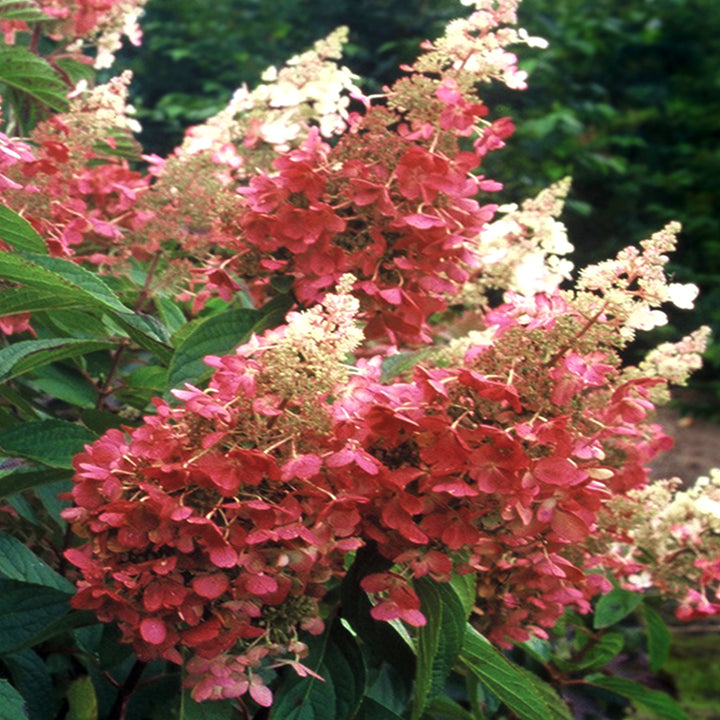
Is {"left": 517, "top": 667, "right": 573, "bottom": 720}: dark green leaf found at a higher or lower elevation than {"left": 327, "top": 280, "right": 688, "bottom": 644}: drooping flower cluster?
lower

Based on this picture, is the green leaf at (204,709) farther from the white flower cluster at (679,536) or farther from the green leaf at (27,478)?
the white flower cluster at (679,536)

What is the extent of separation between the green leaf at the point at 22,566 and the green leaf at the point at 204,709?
223 millimetres

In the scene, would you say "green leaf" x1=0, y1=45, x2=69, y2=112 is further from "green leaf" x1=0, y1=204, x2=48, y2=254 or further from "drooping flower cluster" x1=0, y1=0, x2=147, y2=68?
"green leaf" x1=0, y1=204, x2=48, y2=254

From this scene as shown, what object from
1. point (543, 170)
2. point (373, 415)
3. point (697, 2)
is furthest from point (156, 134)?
point (373, 415)

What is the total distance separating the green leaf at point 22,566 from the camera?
3.82ft

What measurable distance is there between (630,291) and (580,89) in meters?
5.84

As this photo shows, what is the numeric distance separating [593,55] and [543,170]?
1.42 metres

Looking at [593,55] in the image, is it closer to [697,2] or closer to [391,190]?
[697,2]

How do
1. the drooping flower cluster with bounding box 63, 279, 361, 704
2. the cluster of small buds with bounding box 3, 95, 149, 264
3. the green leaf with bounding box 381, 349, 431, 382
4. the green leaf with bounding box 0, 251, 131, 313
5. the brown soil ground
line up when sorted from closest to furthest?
the drooping flower cluster with bounding box 63, 279, 361, 704, the green leaf with bounding box 0, 251, 131, 313, the green leaf with bounding box 381, 349, 431, 382, the cluster of small buds with bounding box 3, 95, 149, 264, the brown soil ground

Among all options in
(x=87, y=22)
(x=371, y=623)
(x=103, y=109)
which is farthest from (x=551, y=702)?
(x=87, y=22)

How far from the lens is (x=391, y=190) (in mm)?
1247

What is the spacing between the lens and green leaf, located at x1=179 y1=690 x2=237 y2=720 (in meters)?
1.05

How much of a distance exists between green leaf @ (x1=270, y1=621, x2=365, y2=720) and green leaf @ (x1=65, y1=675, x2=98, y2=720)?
322mm

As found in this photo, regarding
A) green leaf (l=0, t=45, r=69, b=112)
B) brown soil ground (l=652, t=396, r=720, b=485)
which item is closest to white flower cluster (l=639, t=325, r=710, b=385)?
green leaf (l=0, t=45, r=69, b=112)
